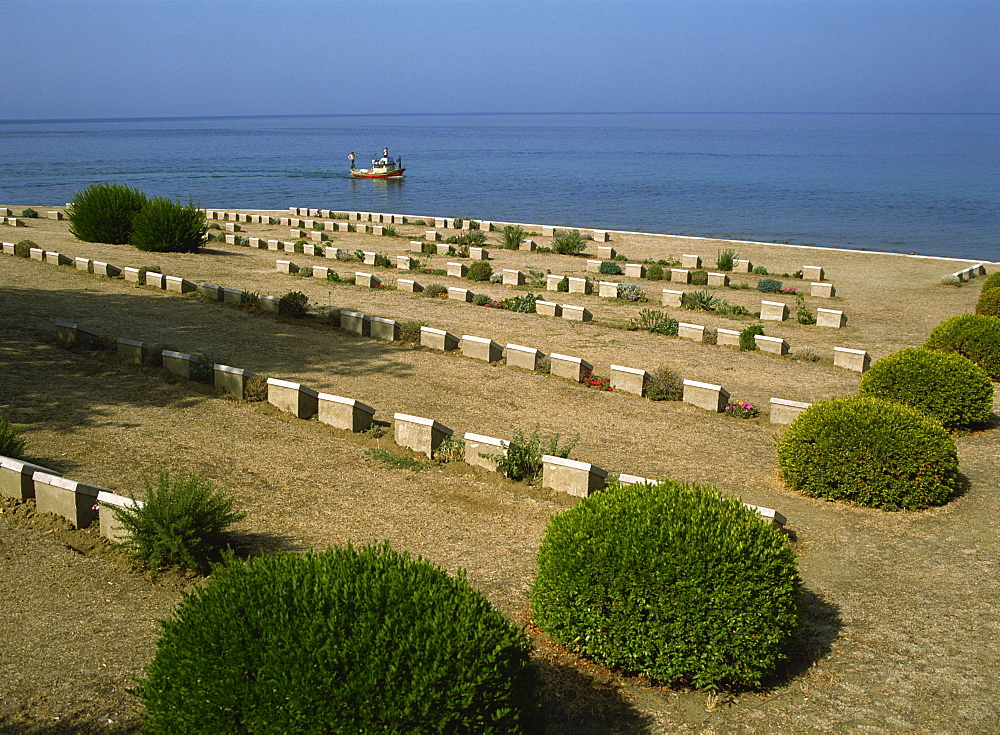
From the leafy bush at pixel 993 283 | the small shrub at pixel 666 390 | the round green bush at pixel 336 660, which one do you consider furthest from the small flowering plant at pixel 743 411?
the leafy bush at pixel 993 283

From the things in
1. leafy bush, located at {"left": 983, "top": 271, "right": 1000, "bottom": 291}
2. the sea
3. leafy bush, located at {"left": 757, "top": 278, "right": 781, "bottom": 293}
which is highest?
the sea

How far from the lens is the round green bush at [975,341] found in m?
12.9

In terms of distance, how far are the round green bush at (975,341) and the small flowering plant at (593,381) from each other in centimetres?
518

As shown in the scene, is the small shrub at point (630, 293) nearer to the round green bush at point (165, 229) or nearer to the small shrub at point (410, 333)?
the small shrub at point (410, 333)

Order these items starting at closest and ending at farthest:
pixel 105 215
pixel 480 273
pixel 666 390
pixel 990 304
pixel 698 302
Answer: pixel 666 390
pixel 990 304
pixel 698 302
pixel 480 273
pixel 105 215

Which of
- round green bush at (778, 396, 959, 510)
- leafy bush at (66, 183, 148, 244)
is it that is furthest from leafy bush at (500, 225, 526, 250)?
round green bush at (778, 396, 959, 510)

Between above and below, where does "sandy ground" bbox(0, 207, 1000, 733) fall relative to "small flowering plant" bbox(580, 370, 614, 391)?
below

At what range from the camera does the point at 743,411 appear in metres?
11.4

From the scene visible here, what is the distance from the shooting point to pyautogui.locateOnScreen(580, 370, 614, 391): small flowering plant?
12430mm

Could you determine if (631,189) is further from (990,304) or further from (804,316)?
(990,304)

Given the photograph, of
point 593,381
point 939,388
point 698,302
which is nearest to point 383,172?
point 698,302

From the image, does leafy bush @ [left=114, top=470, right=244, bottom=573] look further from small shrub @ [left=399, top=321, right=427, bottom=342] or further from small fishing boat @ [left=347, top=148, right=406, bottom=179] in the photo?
small fishing boat @ [left=347, top=148, right=406, bottom=179]

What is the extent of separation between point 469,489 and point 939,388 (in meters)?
5.98

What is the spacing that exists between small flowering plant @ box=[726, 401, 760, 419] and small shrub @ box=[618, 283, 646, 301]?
8.74m
